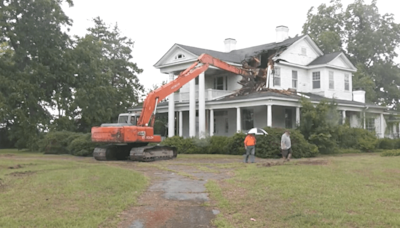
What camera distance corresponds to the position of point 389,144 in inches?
1132

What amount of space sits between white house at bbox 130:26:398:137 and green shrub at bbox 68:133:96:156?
7.38m

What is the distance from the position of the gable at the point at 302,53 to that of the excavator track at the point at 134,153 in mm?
14177

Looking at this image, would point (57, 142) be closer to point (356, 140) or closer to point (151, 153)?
point (151, 153)

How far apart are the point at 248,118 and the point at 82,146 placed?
12.6 metres

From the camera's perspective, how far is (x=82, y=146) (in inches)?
968

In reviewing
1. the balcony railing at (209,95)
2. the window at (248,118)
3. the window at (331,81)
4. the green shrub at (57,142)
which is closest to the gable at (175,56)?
the balcony railing at (209,95)

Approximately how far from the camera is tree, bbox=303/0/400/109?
50656mm

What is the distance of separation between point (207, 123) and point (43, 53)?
1352 centimetres

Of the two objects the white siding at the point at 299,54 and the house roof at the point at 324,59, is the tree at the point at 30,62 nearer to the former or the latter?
the white siding at the point at 299,54

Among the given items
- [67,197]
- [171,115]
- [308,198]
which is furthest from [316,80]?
[67,197]

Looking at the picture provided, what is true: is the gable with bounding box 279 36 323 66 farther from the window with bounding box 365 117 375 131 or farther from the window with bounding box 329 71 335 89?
the window with bounding box 365 117 375 131

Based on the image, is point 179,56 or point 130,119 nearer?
point 130,119

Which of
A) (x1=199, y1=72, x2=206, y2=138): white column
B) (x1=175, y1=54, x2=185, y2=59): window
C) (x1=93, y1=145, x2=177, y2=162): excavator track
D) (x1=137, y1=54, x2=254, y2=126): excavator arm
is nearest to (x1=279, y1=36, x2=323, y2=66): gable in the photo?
(x1=137, y1=54, x2=254, y2=126): excavator arm

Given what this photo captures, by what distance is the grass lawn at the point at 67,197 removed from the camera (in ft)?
23.7
